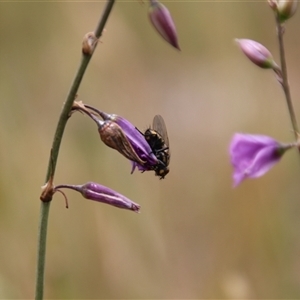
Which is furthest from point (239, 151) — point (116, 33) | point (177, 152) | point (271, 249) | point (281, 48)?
point (177, 152)

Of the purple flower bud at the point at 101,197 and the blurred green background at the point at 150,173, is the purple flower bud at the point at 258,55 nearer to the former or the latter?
the purple flower bud at the point at 101,197

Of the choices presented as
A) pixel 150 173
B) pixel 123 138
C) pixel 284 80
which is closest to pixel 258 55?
pixel 284 80

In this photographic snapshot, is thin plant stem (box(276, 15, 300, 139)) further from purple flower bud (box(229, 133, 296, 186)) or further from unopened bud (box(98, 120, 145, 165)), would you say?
unopened bud (box(98, 120, 145, 165))

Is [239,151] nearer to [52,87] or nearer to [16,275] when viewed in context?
[16,275]

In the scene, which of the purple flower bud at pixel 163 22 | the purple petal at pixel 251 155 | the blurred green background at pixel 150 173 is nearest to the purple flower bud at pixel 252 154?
the purple petal at pixel 251 155

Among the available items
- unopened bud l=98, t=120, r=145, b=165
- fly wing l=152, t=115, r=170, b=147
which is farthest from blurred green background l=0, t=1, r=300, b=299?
unopened bud l=98, t=120, r=145, b=165
